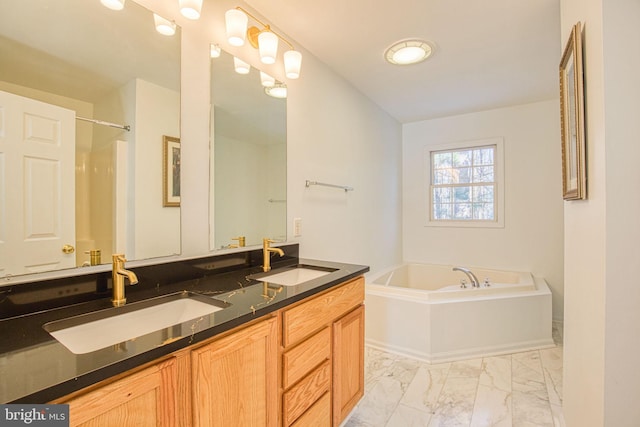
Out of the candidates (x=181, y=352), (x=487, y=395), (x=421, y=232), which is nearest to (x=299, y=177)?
(x=181, y=352)

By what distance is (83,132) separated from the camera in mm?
1043

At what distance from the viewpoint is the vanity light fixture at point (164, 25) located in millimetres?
1290

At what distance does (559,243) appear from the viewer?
10.6 ft

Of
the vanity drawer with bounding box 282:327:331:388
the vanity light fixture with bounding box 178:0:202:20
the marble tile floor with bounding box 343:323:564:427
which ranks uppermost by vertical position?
the vanity light fixture with bounding box 178:0:202:20

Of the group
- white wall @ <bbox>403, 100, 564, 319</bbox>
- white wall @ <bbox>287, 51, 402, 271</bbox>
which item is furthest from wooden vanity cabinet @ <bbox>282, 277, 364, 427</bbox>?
white wall @ <bbox>403, 100, 564, 319</bbox>

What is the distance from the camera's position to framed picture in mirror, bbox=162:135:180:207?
131 cm

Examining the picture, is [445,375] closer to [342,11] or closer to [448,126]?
[342,11]

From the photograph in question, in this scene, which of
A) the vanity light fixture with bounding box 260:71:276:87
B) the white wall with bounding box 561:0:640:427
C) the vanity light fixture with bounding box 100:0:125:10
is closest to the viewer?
the white wall with bounding box 561:0:640:427

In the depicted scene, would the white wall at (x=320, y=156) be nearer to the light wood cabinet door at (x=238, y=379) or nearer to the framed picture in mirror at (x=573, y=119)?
the light wood cabinet door at (x=238, y=379)

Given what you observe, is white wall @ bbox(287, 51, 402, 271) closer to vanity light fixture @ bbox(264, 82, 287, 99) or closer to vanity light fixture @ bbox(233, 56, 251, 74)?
vanity light fixture @ bbox(264, 82, 287, 99)

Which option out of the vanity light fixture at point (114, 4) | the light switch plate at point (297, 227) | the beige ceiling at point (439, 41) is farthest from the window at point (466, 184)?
the vanity light fixture at point (114, 4)

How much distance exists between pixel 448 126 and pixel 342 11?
8.17 ft

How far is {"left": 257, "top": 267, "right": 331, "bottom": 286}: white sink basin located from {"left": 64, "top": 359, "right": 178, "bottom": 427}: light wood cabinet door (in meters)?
0.84

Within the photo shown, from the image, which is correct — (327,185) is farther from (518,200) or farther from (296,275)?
(518,200)
